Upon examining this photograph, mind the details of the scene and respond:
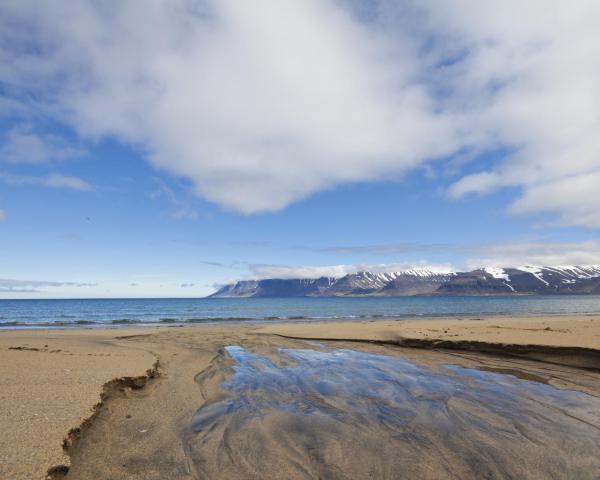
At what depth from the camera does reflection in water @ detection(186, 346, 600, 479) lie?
4.89 m

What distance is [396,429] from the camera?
6277 millimetres

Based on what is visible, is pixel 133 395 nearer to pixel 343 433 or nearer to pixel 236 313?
pixel 343 433

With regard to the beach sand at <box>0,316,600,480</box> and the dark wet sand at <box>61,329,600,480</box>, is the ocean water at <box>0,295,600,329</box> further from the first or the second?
the dark wet sand at <box>61,329,600,480</box>

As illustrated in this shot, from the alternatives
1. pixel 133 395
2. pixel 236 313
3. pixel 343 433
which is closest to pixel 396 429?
pixel 343 433

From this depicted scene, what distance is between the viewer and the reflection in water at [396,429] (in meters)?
4.89

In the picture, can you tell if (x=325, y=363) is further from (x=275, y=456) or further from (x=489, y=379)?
(x=275, y=456)

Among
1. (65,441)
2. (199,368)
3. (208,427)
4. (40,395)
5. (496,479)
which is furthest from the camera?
(199,368)

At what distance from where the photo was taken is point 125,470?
15.8 ft

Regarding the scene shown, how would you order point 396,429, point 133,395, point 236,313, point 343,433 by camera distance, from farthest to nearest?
point 236,313 → point 133,395 → point 396,429 → point 343,433

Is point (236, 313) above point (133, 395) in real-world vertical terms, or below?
below

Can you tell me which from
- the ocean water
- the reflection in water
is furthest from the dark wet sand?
the ocean water

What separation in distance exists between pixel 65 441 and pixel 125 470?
3.78 feet

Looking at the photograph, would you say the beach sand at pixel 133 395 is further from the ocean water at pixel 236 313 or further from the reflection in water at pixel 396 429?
the ocean water at pixel 236 313

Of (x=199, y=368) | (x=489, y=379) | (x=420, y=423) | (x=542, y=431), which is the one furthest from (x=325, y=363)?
(x=542, y=431)
